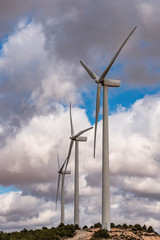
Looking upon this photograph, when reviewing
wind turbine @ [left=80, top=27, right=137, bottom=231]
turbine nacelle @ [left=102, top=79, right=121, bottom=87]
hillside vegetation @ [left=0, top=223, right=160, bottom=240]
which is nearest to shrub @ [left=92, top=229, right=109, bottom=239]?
hillside vegetation @ [left=0, top=223, right=160, bottom=240]

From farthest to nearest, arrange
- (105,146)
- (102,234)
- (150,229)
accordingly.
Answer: (150,229) < (105,146) < (102,234)

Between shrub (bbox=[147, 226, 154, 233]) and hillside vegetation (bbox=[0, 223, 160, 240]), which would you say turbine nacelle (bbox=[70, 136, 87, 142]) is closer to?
hillside vegetation (bbox=[0, 223, 160, 240])

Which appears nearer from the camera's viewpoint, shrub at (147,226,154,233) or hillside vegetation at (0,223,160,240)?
hillside vegetation at (0,223,160,240)

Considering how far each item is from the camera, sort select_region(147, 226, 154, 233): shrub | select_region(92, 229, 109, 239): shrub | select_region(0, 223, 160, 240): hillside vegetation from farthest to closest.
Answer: select_region(147, 226, 154, 233): shrub < select_region(0, 223, 160, 240): hillside vegetation < select_region(92, 229, 109, 239): shrub

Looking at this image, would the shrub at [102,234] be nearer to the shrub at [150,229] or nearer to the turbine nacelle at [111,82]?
the shrub at [150,229]

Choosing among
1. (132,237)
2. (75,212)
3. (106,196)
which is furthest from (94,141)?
(75,212)

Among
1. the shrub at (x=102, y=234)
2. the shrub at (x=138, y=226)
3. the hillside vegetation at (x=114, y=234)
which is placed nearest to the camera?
the shrub at (x=102, y=234)

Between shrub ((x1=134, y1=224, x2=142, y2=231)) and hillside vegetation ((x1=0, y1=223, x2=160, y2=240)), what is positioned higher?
shrub ((x1=134, y1=224, x2=142, y2=231))

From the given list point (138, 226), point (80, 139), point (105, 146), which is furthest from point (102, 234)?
point (80, 139)

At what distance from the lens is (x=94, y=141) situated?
2975 inches

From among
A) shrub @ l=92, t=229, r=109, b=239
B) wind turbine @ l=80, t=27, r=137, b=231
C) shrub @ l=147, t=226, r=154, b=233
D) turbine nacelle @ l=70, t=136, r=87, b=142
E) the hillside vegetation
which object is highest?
turbine nacelle @ l=70, t=136, r=87, b=142

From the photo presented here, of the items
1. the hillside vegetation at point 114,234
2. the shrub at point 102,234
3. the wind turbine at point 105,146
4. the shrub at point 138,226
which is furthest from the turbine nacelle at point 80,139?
the shrub at point 102,234

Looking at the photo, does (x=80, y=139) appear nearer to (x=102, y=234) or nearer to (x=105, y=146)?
(x=105, y=146)

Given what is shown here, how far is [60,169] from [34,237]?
54121mm
